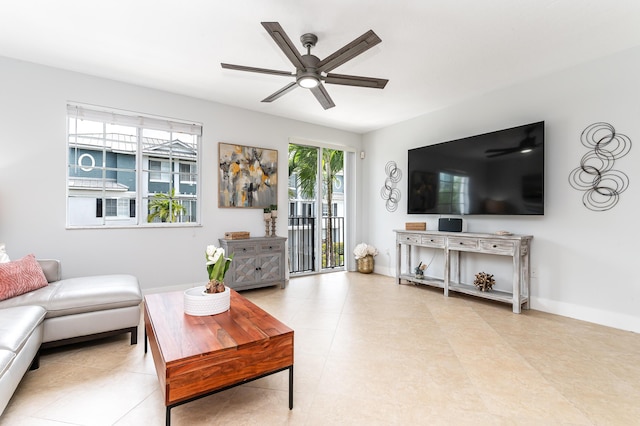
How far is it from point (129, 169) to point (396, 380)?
373cm

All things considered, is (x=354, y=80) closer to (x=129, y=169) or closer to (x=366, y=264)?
(x=129, y=169)

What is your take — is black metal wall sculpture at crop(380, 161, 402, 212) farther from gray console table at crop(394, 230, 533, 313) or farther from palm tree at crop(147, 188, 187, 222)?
palm tree at crop(147, 188, 187, 222)

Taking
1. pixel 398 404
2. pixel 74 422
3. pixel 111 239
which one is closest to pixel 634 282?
pixel 398 404

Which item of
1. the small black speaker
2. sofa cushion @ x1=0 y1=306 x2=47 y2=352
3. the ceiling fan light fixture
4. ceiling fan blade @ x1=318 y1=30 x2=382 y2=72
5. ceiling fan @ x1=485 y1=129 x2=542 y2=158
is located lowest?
sofa cushion @ x1=0 y1=306 x2=47 y2=352

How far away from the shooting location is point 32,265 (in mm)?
2502

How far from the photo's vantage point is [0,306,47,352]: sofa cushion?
162 centimetres

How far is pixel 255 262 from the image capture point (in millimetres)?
4215

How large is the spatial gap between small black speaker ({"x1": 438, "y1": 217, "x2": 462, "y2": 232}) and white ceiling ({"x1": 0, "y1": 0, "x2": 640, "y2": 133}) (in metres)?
1.64

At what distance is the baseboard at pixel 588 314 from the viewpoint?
9.25 feet

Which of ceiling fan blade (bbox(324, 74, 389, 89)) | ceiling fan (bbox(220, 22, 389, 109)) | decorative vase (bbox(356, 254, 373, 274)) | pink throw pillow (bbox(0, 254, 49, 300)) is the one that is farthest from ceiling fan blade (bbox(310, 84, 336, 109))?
decorative vase (bbox(356, 254, 373, 274))

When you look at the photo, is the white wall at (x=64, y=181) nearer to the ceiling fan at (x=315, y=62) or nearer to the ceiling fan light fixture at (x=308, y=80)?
the ceiling fan at (x=315, y=62)

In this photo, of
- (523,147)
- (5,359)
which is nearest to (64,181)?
(5,359)

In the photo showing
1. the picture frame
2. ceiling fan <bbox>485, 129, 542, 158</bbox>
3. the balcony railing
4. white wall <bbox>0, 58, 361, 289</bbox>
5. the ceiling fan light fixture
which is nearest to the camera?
the ceiling fan light fixture

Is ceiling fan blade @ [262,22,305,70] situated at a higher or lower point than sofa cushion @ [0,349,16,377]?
higher
